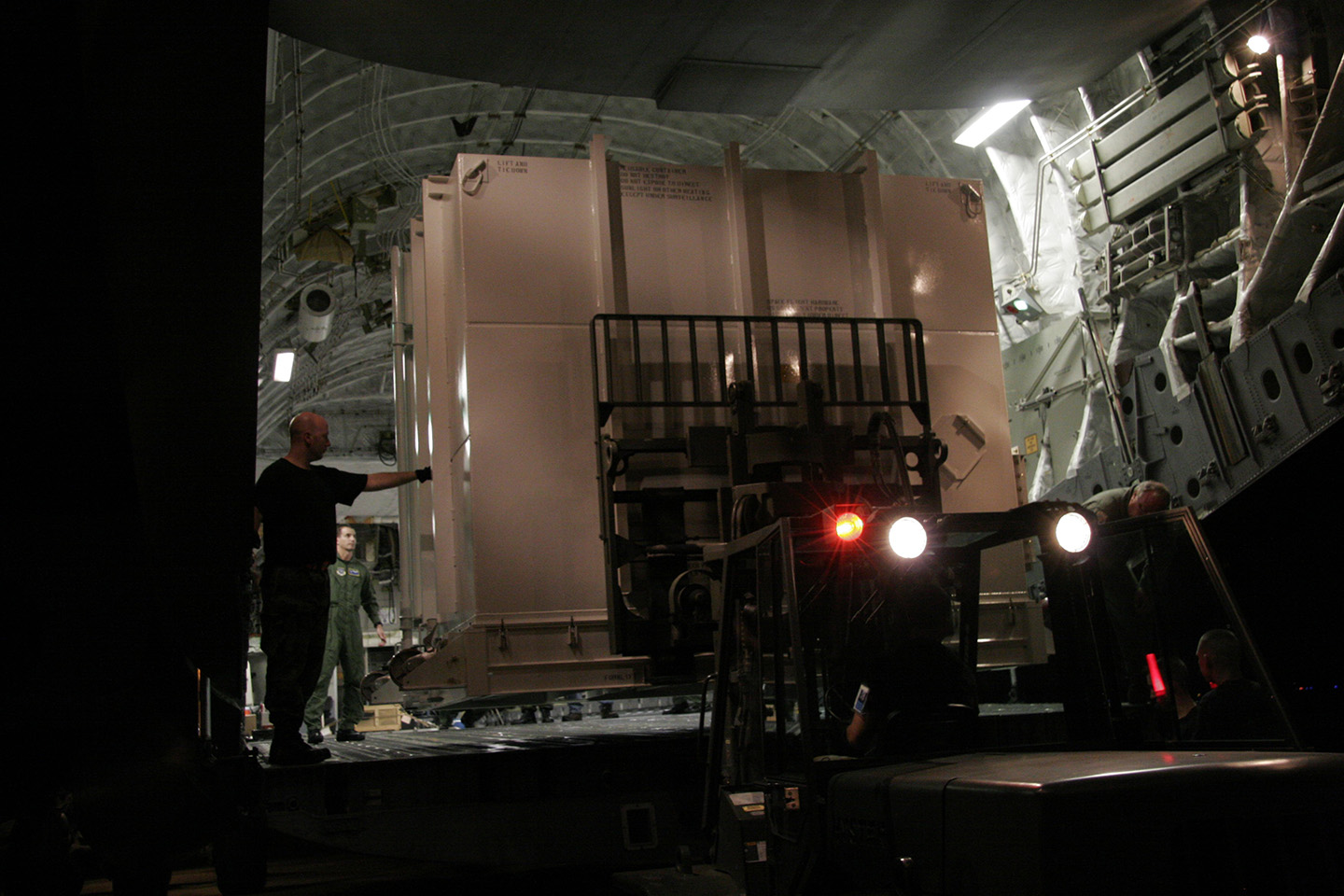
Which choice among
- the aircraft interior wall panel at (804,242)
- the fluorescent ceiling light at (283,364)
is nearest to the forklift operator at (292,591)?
the aircraft interior wall panel at (804,242)

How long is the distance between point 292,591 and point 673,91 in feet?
16.5

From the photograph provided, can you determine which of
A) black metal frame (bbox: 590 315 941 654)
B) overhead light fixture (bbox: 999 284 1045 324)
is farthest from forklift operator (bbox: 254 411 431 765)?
overhead light fixture (bbox: 999 284 1045 324)

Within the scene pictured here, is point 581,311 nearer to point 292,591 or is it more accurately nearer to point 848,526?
point 292,591

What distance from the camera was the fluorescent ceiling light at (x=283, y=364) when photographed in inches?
749

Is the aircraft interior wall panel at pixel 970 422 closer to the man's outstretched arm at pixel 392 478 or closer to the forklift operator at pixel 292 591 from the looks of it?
the man's outstretched arm at pixel 392 478

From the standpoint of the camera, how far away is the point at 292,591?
18.2 feet

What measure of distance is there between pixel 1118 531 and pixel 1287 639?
5586mm

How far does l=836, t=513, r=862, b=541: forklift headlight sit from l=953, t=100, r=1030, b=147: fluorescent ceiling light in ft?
28.5

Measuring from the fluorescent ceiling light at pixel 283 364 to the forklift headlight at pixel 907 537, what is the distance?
17296 millimetres

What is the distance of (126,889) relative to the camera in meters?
3.71

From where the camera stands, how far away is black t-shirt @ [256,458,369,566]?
5574 millimetres

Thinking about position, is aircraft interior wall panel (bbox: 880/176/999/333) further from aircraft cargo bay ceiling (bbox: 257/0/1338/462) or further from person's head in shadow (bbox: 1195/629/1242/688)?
person's head in shadow (bbox: 1195/629/1242/688)

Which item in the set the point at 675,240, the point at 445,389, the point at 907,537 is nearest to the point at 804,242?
the point at 675,240

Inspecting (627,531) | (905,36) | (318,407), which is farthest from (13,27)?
(318,407)
